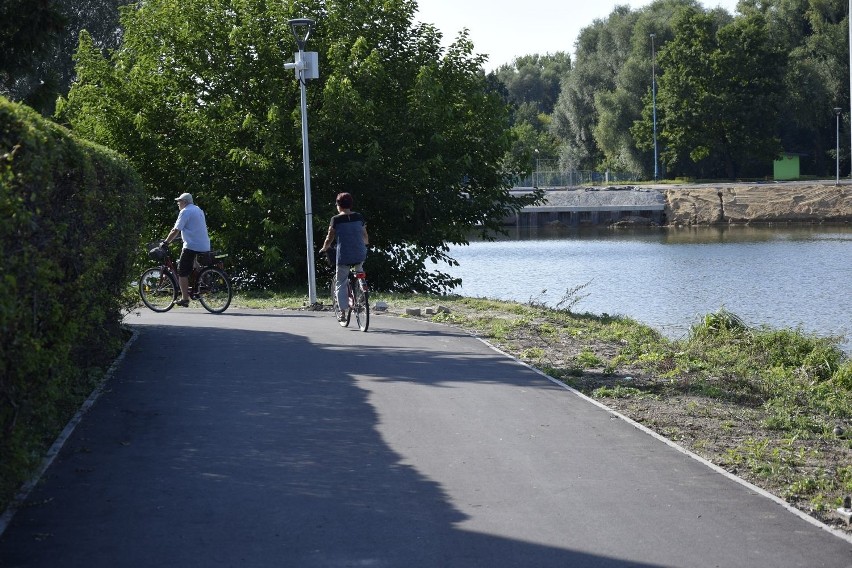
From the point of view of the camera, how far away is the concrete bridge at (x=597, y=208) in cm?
7483

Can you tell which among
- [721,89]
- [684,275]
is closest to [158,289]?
[684,275]

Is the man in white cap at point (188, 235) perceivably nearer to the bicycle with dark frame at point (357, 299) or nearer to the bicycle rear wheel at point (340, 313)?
the bicycle rear wheel at point (340, 313)

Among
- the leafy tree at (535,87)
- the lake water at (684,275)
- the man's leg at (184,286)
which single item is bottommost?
the lake water at (684,275)

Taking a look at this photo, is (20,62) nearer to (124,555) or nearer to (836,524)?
(124,555)

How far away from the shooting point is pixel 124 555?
559cm

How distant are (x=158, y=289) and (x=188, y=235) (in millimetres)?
1389

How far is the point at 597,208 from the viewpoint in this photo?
253 feet

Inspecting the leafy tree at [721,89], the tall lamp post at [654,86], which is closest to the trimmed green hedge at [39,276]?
the leafy tree at [721,89]

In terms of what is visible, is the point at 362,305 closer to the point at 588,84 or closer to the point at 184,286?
the point at 184,286

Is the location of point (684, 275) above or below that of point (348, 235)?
below

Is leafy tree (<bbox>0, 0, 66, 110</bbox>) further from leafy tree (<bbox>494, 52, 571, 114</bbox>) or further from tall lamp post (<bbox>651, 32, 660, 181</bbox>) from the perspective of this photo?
leafy tree (<bbox>494, 52, 571, 114</bbox>)

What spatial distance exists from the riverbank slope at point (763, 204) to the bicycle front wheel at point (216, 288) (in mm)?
56758

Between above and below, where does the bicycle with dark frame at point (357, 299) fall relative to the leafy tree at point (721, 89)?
below

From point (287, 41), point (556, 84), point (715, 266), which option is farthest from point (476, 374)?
point (556, 84)
